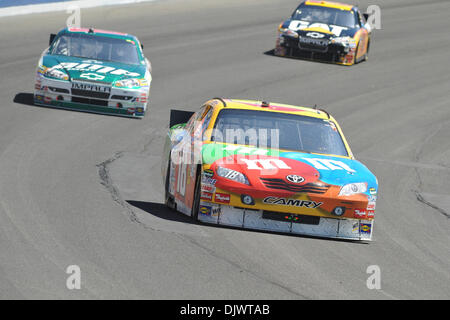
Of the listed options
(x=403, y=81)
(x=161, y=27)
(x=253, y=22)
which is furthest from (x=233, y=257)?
(x=253, y=22)

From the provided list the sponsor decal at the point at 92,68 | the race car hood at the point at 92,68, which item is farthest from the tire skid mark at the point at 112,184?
the sponsor decal at the point at 92,68

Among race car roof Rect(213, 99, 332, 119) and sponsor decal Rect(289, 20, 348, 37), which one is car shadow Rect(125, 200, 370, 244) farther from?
sponsor decal Rect(289, 20, 348, 37)

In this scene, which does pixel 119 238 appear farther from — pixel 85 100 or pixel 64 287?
pixel 85 100

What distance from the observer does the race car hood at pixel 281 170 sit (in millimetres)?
8539

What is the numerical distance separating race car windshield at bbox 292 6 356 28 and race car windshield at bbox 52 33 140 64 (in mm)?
7382

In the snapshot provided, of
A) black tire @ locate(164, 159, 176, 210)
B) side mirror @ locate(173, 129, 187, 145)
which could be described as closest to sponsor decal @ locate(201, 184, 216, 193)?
black tire @ locate(164, 159, 176, 210)

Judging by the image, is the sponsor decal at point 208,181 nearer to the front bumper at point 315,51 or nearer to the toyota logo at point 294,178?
the toyota logo at point 294,178

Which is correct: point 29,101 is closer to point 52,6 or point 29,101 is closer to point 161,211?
point 161,211

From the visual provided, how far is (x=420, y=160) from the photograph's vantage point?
14.7 metres

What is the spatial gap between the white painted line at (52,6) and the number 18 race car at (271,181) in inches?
724

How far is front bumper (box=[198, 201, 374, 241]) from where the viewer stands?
339 inches

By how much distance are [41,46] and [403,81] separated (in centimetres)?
892

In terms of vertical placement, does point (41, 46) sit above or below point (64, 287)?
below

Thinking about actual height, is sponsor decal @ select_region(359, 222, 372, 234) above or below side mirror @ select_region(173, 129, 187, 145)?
below
